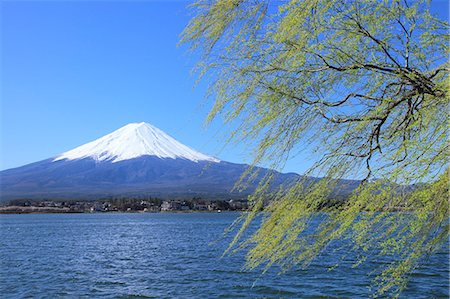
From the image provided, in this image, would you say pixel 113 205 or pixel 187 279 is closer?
pixel 187 279

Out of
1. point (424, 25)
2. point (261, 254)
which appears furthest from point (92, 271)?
point (424, 25)

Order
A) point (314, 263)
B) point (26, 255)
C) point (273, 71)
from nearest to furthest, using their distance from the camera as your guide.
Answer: point (273, 71)
point (314, 263)
point (26, 255)

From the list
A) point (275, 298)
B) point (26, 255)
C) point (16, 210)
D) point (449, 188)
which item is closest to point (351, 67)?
point (449, 188)

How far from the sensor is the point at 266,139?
3.86 metres

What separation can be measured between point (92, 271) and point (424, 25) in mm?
18185

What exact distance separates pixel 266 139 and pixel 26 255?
82.6ft

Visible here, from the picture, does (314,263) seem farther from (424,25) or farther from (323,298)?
(424,25)

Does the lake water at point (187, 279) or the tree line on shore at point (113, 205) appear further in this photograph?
the tree line on shore at point (113, 205)

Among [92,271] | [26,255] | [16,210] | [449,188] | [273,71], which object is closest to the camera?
[449,188]

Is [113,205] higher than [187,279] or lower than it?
higher

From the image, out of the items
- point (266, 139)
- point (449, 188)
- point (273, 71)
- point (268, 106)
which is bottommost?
point (449, 188)

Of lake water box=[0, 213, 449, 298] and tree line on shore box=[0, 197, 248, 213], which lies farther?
tree line on shore box=[0, 197, 248, 213]

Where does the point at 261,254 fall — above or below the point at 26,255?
above

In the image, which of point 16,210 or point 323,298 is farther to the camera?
point 16,210
